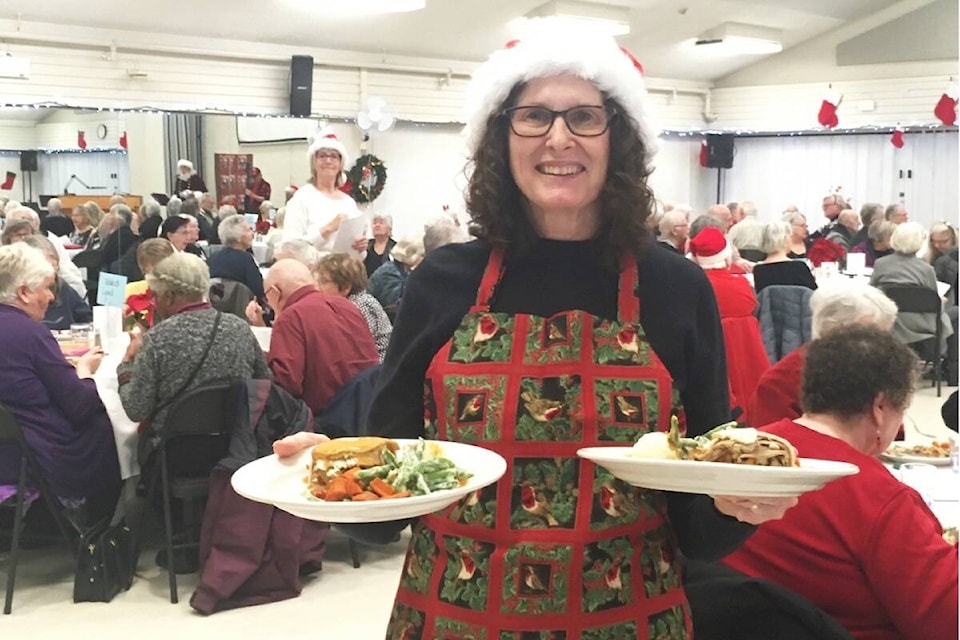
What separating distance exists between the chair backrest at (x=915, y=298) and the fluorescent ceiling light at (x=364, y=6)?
507 cm

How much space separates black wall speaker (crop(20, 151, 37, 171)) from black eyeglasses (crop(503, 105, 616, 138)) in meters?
8.85

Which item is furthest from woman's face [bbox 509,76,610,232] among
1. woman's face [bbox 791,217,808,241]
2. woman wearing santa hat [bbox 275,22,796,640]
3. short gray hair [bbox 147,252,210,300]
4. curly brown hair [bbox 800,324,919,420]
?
woman's face [bbox 791,217,808,241]

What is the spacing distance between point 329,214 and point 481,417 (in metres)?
5.38

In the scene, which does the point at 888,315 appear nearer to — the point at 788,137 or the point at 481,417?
the point at 481,417

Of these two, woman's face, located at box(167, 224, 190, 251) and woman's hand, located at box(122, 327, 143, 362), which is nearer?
woman's hand, located at box(122, 327, 143, 362)

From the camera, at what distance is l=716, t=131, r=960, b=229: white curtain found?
1316 centimetres

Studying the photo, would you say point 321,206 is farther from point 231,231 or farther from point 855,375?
point 855,375

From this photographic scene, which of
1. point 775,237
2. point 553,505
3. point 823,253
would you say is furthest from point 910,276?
point 553,505

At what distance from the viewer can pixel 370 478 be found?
129 centimetres

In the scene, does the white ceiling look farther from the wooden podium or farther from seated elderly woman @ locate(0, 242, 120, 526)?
seated elderly woman @ locate(0, 242, 120, 526)

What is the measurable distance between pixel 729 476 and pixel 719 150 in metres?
14.5

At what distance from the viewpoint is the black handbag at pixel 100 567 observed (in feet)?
13.1

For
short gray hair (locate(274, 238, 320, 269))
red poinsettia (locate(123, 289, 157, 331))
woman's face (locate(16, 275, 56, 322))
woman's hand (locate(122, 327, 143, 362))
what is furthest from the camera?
short gray hair (locate(274, 238, 320, 269))

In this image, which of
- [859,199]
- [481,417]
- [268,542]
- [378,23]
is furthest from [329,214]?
[859,199]
